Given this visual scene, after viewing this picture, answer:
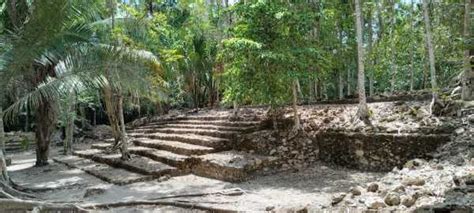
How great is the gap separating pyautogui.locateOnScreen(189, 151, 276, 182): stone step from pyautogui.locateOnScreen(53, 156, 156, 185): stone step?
1.03 meters

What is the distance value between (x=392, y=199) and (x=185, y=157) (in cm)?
519

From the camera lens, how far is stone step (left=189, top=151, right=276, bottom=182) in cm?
731

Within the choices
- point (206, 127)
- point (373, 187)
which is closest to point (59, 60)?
point (206, 127)

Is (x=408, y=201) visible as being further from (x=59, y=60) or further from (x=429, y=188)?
(x=59, y=60)

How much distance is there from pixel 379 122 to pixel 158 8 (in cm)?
1581

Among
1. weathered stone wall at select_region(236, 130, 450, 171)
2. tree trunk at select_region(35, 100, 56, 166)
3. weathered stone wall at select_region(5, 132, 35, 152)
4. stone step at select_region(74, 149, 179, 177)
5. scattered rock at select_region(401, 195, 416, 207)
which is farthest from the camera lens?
weathered stone wall at select_region(5, 132, 35, 152)

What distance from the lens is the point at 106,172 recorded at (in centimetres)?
866

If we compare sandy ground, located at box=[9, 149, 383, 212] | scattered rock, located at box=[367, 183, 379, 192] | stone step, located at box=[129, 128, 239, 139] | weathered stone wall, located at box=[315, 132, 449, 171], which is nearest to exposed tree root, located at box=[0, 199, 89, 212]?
sandy ground, located at box=[9, 149, 383, 212]

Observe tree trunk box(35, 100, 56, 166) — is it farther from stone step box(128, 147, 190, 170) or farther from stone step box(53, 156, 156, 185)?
stone step box(128, 147, 190, 170)

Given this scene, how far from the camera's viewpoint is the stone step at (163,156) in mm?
8326

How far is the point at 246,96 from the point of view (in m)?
8.59

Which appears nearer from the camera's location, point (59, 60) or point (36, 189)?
point (59, 60)

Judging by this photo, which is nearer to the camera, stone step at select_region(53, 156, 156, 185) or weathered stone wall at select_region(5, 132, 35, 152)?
stone step at select_region(53, 156, 156, 185)

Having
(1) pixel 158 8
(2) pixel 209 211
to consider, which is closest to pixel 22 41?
(2) pixel 209 211
